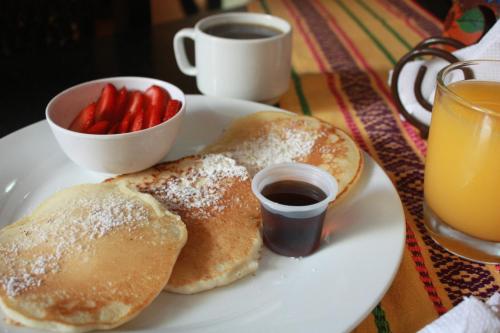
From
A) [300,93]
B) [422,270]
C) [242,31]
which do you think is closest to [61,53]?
[242,31]

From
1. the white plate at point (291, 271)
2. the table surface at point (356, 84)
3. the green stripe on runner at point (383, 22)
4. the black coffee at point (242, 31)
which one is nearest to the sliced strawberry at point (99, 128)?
the white plate at point (291, 271)

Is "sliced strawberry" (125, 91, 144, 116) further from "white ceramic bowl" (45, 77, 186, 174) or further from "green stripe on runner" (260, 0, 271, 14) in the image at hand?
"green stripe on runner" (260, 0, 271, 14)

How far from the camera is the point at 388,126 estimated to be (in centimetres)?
158

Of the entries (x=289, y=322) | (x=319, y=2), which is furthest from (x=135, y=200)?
(x=319, y=2)

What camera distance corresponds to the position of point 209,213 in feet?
3.48

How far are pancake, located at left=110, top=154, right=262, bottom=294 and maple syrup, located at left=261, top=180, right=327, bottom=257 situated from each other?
0.03 metres

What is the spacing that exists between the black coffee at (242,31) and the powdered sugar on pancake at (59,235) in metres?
0.84

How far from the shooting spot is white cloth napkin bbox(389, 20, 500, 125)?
131 centimetres

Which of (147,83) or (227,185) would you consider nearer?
(227,185)

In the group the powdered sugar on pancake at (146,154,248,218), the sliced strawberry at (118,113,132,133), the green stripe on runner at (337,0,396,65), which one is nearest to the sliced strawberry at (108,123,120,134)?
the sliced strawberry at (118,113,132,133)

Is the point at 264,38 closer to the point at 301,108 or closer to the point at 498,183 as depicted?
the point at 301,108

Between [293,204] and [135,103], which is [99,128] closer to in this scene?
[135,103]

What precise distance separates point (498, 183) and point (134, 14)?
115 inches

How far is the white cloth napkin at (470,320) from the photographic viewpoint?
0.74 meters
